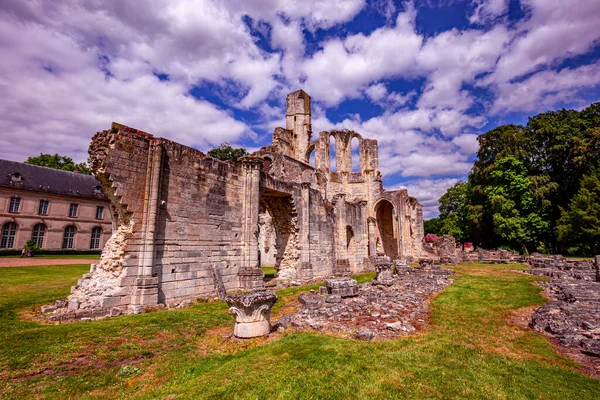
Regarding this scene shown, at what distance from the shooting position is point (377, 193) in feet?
110

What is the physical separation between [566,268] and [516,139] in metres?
20.2

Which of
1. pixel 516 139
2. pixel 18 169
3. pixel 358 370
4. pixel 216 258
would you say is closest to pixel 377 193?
pixel 516 139

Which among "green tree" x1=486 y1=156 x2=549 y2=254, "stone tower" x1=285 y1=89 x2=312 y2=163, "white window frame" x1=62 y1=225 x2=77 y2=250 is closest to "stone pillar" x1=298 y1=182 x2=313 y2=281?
"stone tower" x1=285 y1=89 x2=312 y2=163

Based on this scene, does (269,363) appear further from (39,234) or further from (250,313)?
(39,234)

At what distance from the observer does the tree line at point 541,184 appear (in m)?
27.0

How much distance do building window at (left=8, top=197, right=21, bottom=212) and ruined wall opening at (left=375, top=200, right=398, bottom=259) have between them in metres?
39.7

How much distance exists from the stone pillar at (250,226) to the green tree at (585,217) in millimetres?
27933

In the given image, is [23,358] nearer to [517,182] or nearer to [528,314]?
[528,314]

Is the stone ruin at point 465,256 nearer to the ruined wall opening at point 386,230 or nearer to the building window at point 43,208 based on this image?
the ruined wall opening at point 386,230

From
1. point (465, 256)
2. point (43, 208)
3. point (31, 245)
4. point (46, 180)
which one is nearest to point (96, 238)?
point (43, 208)

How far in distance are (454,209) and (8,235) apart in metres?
58.2

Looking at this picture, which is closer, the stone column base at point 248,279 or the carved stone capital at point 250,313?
the carved stone capital at point 250,313

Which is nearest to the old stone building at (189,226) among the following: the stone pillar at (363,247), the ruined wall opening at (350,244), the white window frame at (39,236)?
the ruined wall opening at (350,244)

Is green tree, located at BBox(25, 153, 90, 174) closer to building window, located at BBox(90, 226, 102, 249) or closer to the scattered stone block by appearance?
building window, located at BBox(90, 226, 102, 249)
